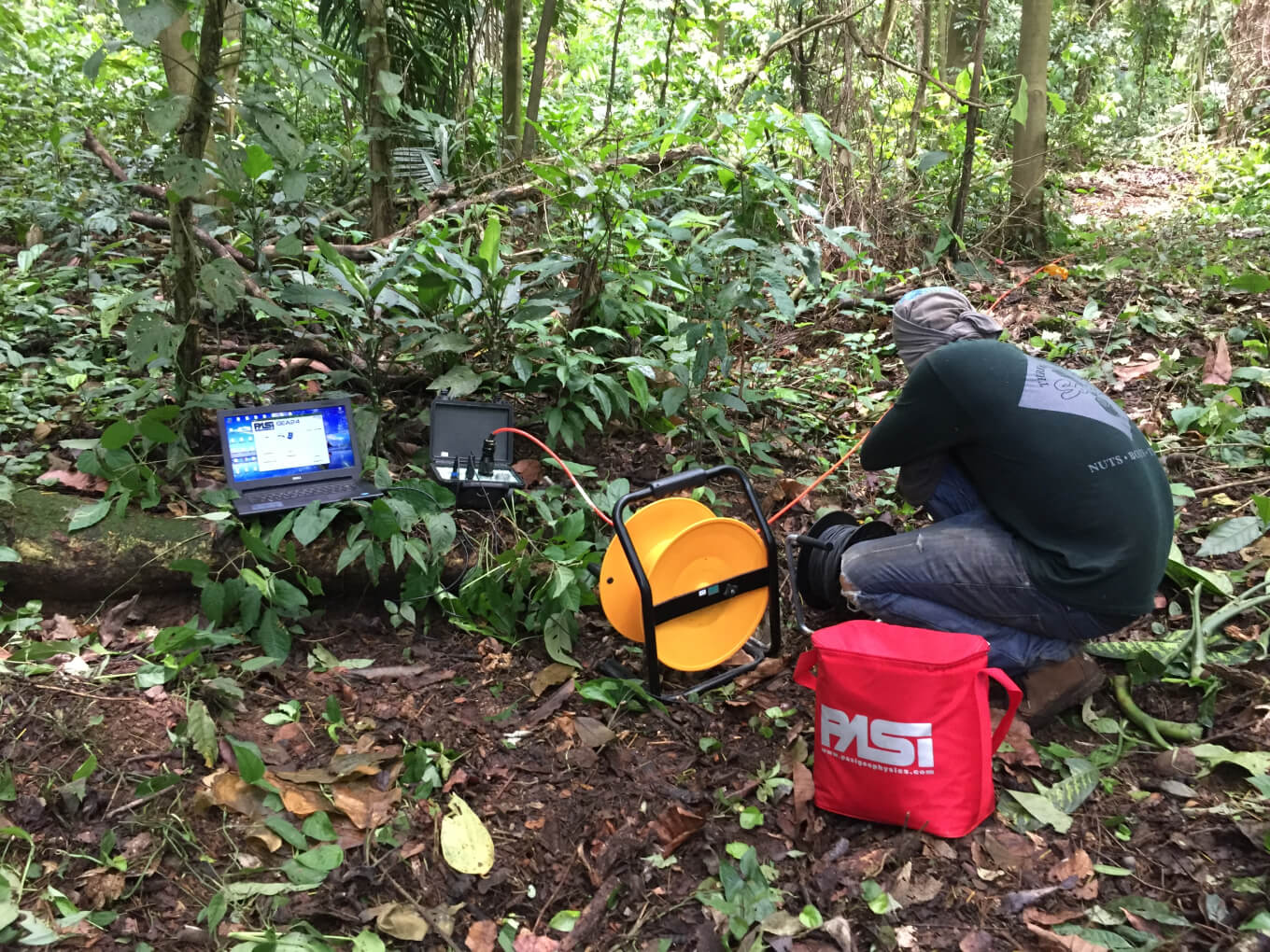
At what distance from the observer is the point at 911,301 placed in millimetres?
2998

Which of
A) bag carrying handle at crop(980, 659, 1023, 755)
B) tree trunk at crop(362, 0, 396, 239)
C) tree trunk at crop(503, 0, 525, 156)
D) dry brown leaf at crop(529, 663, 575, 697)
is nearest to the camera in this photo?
bag carrying handle at crop(980, 659, 1023, 755)

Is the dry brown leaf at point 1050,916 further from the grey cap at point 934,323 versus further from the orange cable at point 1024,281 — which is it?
the orange cable at point 1024,281

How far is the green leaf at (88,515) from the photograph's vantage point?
259cm

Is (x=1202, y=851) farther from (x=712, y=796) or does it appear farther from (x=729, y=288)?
(x=729, y=288)

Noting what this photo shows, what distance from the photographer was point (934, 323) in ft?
9.51

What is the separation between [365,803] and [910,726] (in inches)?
53.5

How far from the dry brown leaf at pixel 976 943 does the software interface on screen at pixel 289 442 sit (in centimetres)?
224

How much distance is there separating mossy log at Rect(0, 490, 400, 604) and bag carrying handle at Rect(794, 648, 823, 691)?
5.20ft

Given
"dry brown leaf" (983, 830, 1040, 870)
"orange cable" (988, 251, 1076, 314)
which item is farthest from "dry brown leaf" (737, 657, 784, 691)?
"orange cable" (988, 251, 1076, 314)

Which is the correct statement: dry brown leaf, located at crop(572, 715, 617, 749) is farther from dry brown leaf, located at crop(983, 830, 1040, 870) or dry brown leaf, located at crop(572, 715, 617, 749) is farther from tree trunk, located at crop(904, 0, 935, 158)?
tree trunk, located at crop(904, 0, 935, 158)

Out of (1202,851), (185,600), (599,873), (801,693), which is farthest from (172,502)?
(1202,851)

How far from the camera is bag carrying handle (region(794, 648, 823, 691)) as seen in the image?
238 cm

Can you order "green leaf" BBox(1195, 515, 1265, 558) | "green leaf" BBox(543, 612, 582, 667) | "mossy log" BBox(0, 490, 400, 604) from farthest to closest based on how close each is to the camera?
"green leaf" BBox(1195, 515, 1265, 558)
"green leaf" BBox(543, 612, 582, 667)
"mossy log" BBox(0, 490, 400, 604)

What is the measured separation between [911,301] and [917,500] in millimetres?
686
